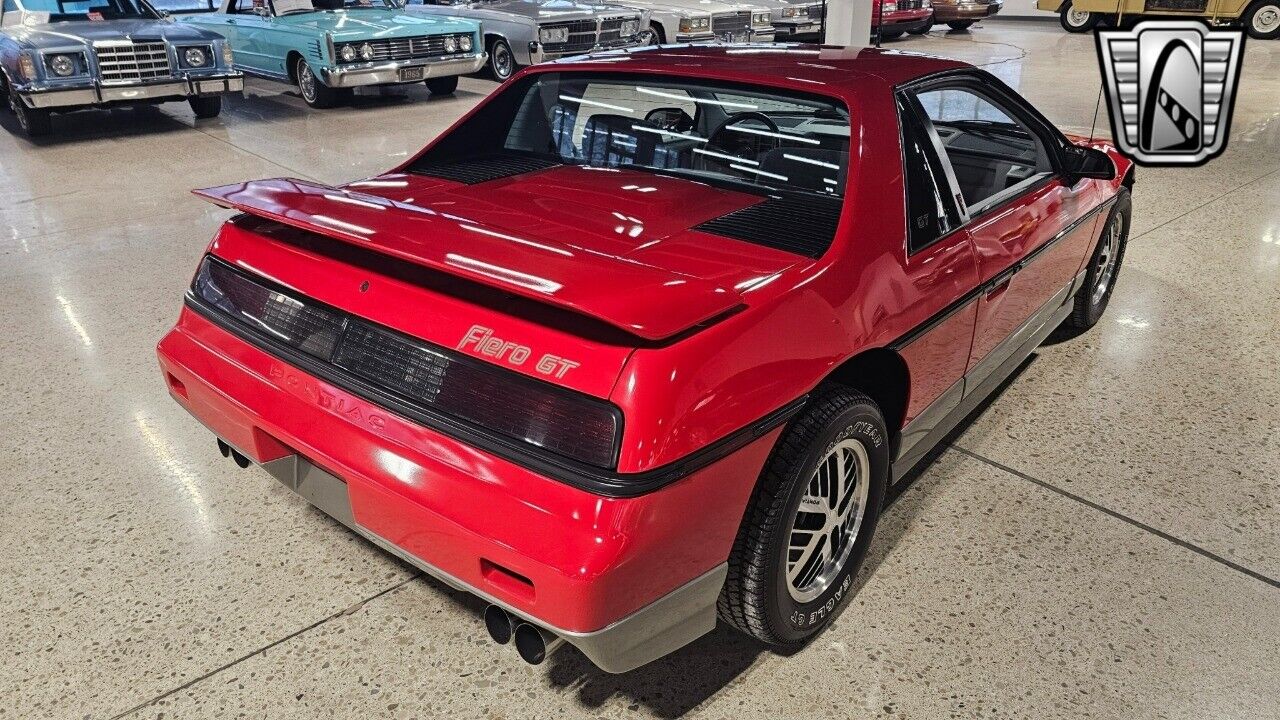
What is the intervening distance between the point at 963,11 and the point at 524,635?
1957 centimetres

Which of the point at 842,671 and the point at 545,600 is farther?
the point at 842,671

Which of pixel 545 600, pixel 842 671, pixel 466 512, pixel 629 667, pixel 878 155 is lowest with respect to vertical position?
pixel 842 671

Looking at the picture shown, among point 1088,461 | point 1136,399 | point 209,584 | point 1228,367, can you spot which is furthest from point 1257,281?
point 209,584

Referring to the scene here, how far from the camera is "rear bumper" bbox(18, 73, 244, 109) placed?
789 cm

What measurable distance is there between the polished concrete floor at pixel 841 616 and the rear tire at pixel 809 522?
151 mm

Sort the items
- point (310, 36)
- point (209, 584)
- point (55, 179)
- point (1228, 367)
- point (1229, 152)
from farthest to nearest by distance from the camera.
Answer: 1. point (310, 36)
2. point (1229, 152)
3. point (55, 179)
4. point (1228, 367)
5. point (209, 584)

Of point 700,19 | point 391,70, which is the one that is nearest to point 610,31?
point 700,19

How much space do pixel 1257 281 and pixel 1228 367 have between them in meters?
1.40

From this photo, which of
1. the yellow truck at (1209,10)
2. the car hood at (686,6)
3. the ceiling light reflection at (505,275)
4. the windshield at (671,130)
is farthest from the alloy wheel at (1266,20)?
the ceiling light reflection at (505,275)

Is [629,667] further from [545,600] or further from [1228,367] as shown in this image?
[1228,367]

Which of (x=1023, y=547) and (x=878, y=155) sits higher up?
(x=878, y=155)

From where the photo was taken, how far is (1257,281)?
4.76 m

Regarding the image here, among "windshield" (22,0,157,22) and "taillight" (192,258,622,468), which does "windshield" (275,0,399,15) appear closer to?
"windshield" (22,0,157,22)

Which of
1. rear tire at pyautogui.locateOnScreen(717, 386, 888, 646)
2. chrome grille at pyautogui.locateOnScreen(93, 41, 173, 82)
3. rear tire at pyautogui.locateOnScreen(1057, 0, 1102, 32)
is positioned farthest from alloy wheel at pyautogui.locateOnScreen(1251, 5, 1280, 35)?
rear tire at pyautogui.locateOnScreen(717, 386, 888, 646)
